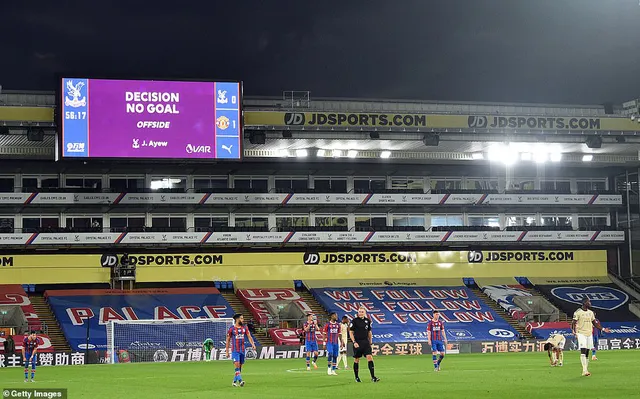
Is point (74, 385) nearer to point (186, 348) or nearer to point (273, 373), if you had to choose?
point (273, 373)

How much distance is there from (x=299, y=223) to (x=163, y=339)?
18175 millimetres

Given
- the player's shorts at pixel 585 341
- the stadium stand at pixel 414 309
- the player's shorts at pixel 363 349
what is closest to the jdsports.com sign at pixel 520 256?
the stadium stand at pixel 414 309

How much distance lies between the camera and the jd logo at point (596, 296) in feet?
223

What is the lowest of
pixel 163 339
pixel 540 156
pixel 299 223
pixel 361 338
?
pixel 163 339

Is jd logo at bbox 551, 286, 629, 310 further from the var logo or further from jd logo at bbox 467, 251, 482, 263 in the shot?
the var logo

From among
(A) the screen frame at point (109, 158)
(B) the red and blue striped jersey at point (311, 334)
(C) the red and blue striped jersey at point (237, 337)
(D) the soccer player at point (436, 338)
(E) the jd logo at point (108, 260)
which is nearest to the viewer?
(C) the red and blue striped jersey at point (237, 337)

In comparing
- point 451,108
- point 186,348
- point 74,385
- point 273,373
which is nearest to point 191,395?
point 74,385

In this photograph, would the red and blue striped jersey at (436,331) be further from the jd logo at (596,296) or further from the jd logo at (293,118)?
the jd logo at (596,296)

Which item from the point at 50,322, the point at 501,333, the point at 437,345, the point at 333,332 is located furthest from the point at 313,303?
the point at 333,332

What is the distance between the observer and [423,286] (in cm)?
6875

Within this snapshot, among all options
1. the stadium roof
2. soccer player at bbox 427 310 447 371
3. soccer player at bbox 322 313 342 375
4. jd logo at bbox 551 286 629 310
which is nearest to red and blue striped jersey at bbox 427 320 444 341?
soccer player at bbox 427 310 447 371

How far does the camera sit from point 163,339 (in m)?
53.4

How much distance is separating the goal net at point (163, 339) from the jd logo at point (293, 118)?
12.5m

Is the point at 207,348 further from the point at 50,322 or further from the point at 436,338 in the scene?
the point at 436,338
